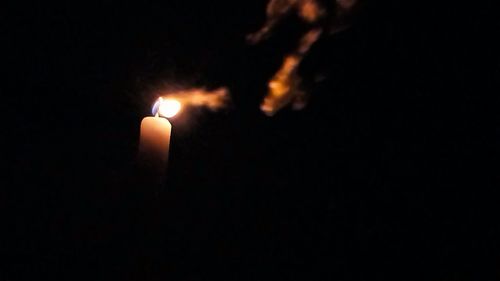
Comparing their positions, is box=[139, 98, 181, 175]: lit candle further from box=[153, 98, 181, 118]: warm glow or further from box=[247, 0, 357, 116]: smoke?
box=[247, 0, 357, 116]: smoke

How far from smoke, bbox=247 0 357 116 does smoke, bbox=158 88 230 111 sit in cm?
25

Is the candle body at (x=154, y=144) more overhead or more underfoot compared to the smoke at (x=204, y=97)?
more underfoot

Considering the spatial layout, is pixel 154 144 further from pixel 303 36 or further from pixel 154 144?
pixel 303 36

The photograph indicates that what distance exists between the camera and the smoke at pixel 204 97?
2.44m

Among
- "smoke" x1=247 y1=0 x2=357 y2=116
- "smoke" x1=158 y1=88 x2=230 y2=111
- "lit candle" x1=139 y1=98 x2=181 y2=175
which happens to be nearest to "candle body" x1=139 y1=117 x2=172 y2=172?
"lit candle" x1=139 y1=98 x2=181 y2=175

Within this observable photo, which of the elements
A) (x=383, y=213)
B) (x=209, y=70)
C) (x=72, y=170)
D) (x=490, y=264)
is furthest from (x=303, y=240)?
(x=72, y=170)

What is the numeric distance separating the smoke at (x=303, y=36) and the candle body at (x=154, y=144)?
0.99 meters

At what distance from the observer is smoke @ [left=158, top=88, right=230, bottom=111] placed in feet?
8.01

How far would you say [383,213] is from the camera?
2412 mm

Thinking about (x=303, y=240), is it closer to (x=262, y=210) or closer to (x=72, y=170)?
(x=262, y=210)

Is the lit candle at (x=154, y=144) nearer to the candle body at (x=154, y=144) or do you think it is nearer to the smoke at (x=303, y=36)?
the candle body at (x=154, y=144)

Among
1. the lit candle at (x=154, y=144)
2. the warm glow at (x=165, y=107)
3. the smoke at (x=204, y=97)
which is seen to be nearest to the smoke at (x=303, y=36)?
the smoke at (x=204, y=97)

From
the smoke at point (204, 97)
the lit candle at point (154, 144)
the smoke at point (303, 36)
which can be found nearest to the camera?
the lit candle at point (154, 144)

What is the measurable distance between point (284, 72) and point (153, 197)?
4.04ft
